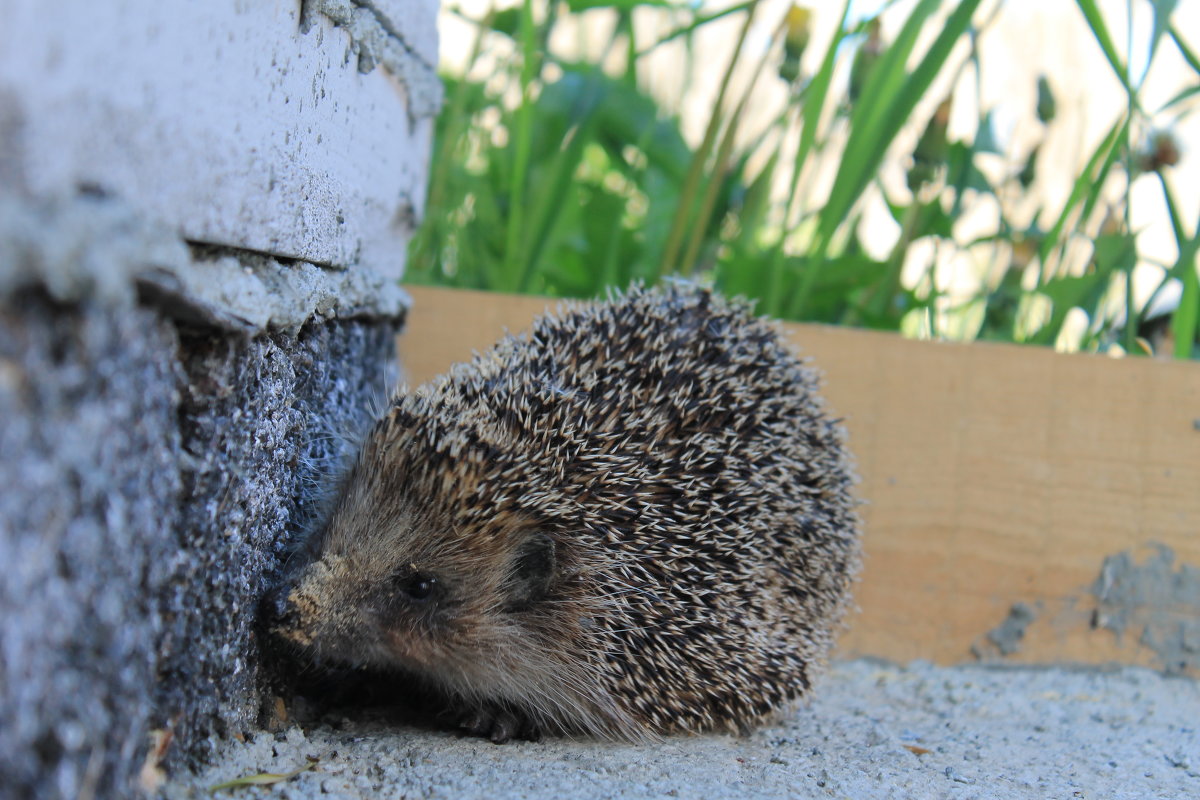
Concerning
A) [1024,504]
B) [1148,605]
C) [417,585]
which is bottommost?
[417,585]

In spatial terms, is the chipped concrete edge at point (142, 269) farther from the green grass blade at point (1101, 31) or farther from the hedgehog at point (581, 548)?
the green grass blade at point (1101, 31)

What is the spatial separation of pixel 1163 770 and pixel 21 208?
2.74 meters

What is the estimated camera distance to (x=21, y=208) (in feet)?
3.59

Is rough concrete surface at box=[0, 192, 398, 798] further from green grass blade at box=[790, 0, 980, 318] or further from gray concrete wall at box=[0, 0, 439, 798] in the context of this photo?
green grass blade at box=[790, 0, 980, 318]

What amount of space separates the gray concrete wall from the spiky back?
425 millimetres

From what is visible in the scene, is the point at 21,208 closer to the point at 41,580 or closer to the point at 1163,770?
the point at 41,580

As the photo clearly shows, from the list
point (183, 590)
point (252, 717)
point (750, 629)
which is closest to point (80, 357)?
point (183, 590)

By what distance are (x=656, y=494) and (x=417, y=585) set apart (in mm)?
605

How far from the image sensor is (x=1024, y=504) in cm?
331

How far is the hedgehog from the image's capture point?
224 cm

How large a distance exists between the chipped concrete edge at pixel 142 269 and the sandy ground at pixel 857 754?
826 mm

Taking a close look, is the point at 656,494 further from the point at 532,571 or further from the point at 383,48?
the point at 383,48

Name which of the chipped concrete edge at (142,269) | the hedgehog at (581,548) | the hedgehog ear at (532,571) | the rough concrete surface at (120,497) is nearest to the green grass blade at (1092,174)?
the hedgehog at (581,548)

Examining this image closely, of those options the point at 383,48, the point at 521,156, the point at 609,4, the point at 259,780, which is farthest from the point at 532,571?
the point at 609,4
